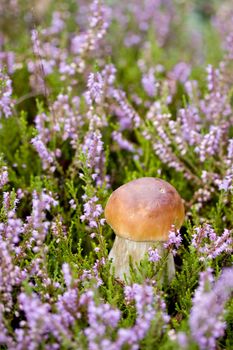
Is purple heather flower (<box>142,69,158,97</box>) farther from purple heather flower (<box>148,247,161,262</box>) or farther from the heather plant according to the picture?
purple heather flower (<box>148,247,161,262</box>)

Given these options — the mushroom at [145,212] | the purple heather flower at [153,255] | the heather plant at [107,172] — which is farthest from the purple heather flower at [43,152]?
the purple heather flower at [153,255]

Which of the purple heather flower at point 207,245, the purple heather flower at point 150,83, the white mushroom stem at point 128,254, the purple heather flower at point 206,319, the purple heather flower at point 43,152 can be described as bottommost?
the purple heather flower at point 206,319

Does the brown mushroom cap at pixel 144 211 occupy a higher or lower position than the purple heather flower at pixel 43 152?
lower

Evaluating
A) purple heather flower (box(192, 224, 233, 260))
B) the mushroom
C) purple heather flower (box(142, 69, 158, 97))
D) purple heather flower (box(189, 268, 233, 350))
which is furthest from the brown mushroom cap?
purple heather flower (box(142, 69, 158, 97))

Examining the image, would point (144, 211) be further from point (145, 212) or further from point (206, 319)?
point (206, 319)

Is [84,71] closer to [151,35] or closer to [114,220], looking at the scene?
[151,35]

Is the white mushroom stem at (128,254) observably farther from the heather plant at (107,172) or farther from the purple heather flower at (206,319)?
the purple heather flower at (206,319)
